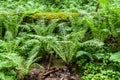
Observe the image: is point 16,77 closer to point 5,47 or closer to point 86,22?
point 5,47

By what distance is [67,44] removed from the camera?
4.96m

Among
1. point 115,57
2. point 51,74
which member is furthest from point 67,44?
point 115,57

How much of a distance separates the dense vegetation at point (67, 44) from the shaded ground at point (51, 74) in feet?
0.39

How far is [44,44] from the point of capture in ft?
17.2

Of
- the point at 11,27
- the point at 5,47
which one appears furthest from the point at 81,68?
the point at 11,27

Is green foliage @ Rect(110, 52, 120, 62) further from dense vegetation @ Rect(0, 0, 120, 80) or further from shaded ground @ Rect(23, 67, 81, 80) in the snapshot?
shaded ground @ Rect(23, 67, 81, 80)

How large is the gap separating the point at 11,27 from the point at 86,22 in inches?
74.4

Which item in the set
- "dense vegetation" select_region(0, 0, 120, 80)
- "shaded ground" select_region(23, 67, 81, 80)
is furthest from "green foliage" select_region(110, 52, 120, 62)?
"shaded ground" select_region(23, 67, 81, 80)

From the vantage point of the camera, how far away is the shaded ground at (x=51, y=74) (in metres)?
4.69

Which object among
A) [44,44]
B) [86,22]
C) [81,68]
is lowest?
[81,68]

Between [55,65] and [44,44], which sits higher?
[44,44]

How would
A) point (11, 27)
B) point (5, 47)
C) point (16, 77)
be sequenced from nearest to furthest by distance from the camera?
point (16, 77) → point (5, 47) → point (11, 27)

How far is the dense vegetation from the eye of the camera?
15.2 feet

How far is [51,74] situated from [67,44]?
665 mm
